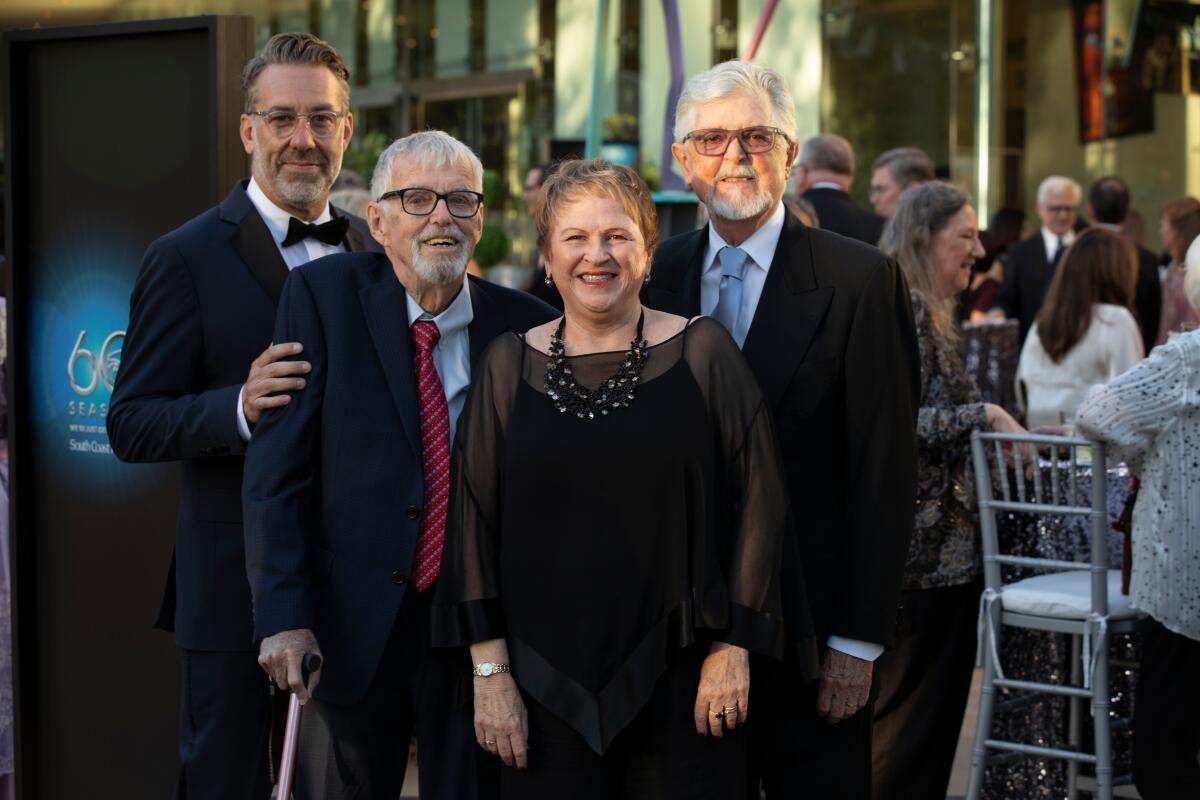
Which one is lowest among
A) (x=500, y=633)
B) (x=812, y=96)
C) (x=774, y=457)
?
(x=500, y=633)

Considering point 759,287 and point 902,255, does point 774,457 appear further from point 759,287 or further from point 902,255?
point 902,255

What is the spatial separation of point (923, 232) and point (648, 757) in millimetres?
2517

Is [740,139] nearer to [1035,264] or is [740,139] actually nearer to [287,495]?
[287,495]

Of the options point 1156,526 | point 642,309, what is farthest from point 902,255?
point 642,309

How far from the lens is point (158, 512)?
3732 mm

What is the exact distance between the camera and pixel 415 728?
9.82 feet

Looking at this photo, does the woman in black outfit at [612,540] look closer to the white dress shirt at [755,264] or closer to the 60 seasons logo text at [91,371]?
the white dress shirt at [755,264]

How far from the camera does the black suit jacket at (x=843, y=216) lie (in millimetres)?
6586

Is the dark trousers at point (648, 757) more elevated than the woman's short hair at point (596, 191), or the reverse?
the woman's short hair at point (596, 191)

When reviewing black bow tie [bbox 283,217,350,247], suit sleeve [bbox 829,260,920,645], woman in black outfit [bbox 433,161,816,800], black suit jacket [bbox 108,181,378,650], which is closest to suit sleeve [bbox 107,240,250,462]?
black suit jacket [bbox 108,181,378,650]

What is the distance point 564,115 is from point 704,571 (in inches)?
579

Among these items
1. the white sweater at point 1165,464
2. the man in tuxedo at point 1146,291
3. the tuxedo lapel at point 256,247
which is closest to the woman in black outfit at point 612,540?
the tuxedo lapel at point 256,247

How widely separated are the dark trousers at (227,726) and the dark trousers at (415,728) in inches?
10.9

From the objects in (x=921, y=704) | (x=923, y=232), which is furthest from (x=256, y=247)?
(x=921, y=704)
